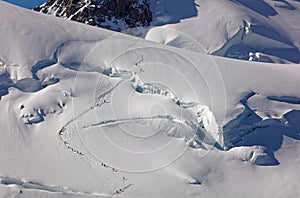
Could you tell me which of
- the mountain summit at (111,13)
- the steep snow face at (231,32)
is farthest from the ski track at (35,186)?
→ the mountain summit at (111,13)

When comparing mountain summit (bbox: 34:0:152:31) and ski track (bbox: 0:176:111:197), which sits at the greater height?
ski track (bbox: 0:176:111:197)

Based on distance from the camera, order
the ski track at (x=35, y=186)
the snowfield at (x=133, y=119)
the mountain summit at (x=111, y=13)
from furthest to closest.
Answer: the mountain summit at (x=111, y=13) → the snowfield at (x=133, y=119) → the ski track at (x=35, y=186)

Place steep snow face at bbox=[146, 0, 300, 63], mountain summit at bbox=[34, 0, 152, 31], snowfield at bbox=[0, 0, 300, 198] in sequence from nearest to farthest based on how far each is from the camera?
snowfield at bbox=[0, 0, 300, 198], steep snow face at bbox=[146, 0, 300, 63], mountain summit at bbox=[34, 0, 152, 31]

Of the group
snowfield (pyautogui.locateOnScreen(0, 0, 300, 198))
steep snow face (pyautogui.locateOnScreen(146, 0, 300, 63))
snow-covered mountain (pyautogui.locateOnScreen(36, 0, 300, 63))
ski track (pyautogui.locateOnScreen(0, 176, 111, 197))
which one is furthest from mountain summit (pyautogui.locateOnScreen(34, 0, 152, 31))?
ski track (pyautogui.locateOnScreen(0, 176, 111, 197))

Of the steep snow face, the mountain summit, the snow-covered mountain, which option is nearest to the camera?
the steep snow face

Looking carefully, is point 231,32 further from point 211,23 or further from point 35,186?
point 35,186

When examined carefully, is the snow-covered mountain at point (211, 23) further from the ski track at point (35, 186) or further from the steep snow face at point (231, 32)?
the ski track at point (35, 186)

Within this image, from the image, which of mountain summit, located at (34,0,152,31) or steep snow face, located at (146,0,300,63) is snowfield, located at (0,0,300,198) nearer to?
steep snow face, located at (146,0,300,63)
